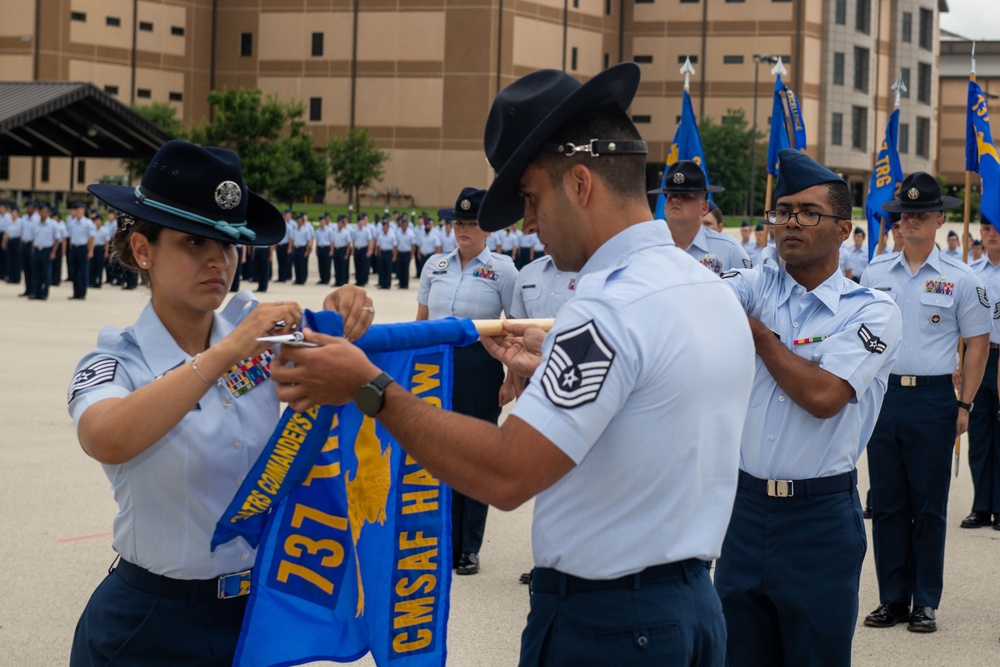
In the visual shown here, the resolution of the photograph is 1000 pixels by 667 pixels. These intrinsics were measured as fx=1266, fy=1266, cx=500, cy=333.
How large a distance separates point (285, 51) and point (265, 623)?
215 feet

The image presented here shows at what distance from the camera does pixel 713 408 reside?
2590 millimetres

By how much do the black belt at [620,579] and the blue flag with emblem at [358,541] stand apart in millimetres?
478

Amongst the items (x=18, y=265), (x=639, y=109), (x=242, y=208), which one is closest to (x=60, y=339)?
(x=18, y=265)

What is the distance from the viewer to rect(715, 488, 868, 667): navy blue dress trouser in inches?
166

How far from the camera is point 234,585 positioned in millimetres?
3082

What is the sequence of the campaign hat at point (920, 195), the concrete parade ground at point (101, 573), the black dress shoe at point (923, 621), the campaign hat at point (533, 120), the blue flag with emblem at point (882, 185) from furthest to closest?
the blue flag with emblem at point (882, 185) → the campaign hat at point (920, 195) → the black dress shoe at point (923, 621) → the concrete parade ground at point (101, 573) → the campaign hat at point (533, 120)

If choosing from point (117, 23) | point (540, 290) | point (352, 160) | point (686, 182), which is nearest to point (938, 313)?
point (686, 182)

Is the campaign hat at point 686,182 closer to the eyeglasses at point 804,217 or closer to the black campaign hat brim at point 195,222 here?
the eyeglasses at point 804,217

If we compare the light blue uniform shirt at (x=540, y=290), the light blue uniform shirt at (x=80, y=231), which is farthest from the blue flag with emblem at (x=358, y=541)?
the light blue uniform shirt at (x=80, y=231)

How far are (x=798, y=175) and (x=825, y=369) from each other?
28.9 inches

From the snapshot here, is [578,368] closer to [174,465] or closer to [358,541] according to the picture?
[358,541]

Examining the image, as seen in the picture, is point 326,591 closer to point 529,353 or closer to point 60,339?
point 529,353

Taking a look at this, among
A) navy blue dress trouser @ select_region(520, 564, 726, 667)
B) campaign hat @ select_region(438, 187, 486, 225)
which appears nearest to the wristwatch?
navy blue dress trouser @ select_region(520, 564, 726, 667)

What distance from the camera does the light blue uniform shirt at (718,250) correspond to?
8227mm
